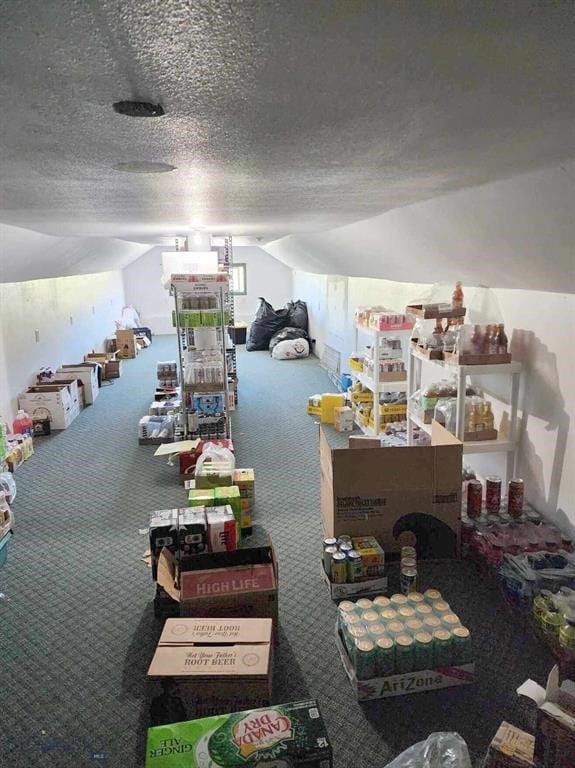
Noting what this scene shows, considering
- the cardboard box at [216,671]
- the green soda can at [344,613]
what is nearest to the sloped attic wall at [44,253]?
the cardboard box at [216,671]

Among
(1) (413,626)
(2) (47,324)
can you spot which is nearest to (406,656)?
(1) (413,626)

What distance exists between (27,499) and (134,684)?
206 cm

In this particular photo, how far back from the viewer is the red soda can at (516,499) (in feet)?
9.07

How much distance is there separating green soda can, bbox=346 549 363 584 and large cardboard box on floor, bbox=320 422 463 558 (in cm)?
24

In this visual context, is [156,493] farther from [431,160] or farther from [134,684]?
[431,160]

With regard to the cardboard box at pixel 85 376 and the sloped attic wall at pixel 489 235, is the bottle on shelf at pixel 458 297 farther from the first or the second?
the cardboard box at pixel 85 376

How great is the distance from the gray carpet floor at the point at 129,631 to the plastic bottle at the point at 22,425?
1.81 ft

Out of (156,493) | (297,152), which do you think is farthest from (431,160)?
(156,493)

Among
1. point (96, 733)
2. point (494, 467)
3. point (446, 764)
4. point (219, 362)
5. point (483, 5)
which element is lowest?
point (96, 733)

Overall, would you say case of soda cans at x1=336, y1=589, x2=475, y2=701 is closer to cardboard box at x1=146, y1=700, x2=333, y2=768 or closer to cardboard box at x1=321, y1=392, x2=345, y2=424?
cardboard box at x1=146, y1=700, x2=333, y2=768

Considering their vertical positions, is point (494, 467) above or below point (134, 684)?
above

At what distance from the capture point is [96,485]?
379 centimetres

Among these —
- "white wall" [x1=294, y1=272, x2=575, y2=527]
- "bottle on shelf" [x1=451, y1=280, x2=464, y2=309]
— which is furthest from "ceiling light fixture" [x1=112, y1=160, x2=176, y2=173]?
"bottle on shelf" [x1=451, y1=280, x2=464, y2=309]

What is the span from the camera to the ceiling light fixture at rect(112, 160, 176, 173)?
4.93 feet
